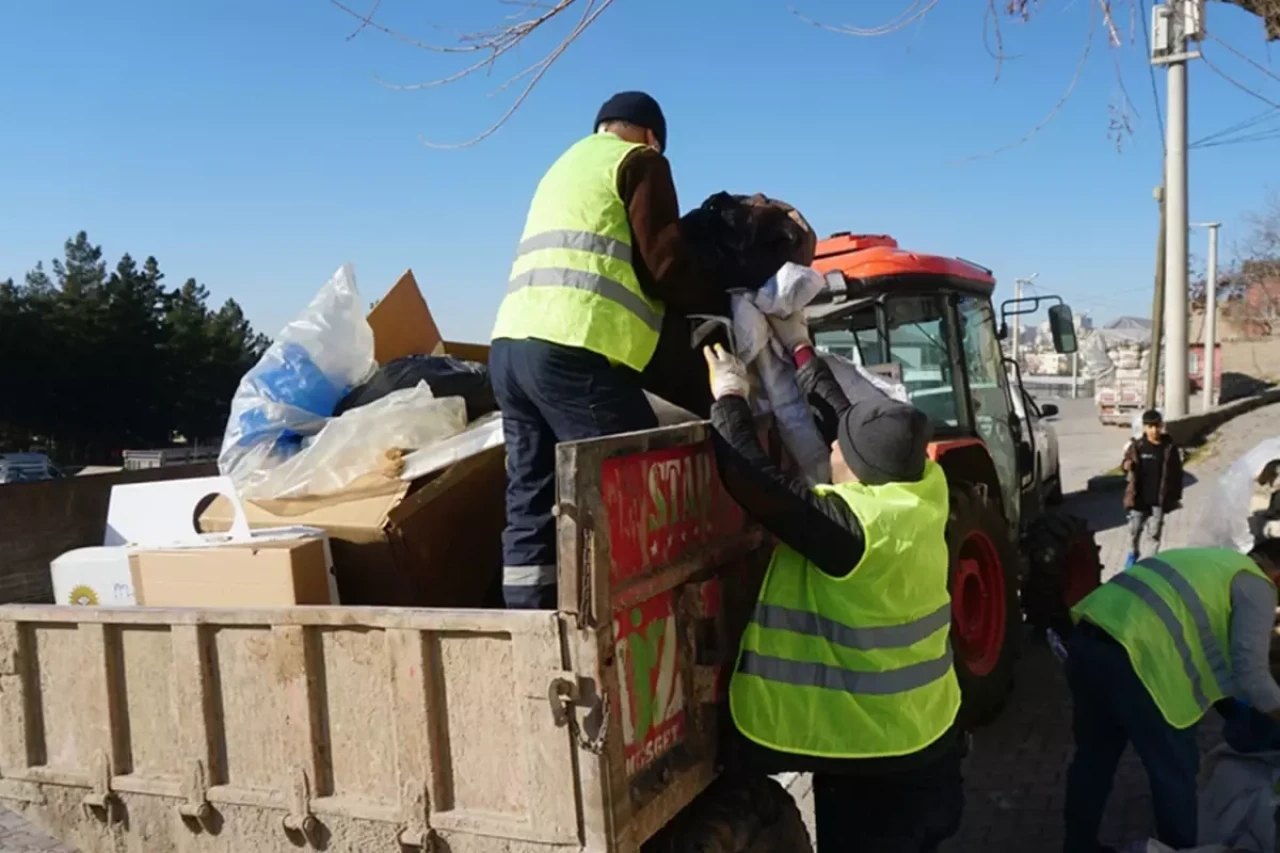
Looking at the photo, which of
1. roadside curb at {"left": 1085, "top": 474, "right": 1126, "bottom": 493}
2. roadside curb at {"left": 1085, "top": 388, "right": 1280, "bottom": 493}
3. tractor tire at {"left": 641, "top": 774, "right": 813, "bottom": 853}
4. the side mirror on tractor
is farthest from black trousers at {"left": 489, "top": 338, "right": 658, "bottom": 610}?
roadside curb at {"left": 1085, "top": 474, "right": 1126, "bottom": 493}

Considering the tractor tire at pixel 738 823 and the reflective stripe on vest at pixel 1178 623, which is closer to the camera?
the tractor tire at pixel 738 823

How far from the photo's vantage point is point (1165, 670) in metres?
3.22

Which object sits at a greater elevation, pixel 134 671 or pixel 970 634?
pixel 134 671

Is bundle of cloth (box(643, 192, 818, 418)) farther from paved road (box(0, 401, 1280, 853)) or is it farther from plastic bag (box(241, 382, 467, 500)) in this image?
paved road (box(0, 401, 1280, 853))

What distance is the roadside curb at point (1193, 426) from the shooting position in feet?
45.5

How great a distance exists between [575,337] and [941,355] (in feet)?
10.0

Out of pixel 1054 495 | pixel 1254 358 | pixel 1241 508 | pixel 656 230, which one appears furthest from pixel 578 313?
pixel 1254 358

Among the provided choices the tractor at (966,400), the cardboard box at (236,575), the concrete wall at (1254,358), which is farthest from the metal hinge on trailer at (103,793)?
the concrete wall at (1254,358)

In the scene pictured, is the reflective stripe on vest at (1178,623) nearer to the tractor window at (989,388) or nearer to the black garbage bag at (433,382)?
the tractor window at (989,388)

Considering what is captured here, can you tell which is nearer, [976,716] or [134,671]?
[134,671]

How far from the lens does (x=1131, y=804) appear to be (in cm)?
406

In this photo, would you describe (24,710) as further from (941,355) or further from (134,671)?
(941,355)

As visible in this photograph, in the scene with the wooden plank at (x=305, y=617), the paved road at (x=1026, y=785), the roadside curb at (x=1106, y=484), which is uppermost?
the wooden plank at (x=305, y=617)

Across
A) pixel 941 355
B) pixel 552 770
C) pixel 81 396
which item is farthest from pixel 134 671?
pixel 81 396
